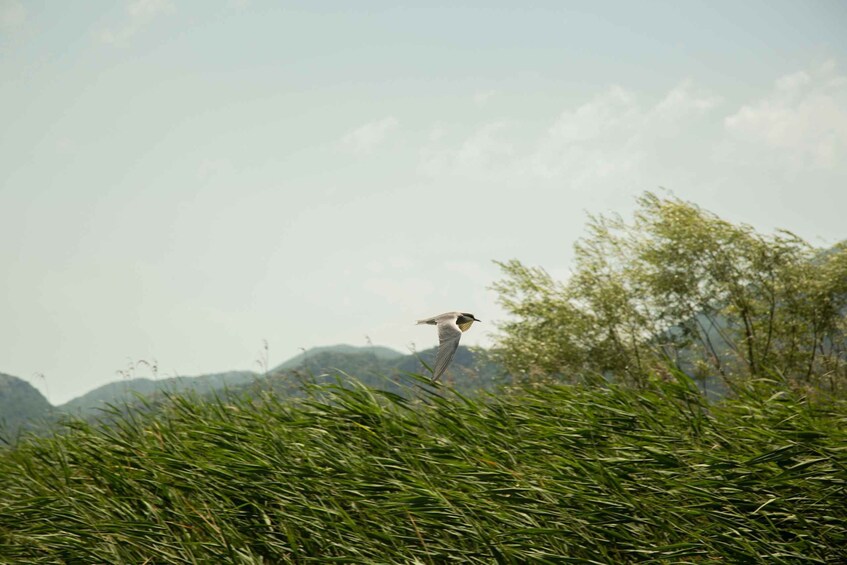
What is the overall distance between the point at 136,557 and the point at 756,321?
69.9 ft

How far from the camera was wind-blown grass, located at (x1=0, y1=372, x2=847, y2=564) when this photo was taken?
205 inches

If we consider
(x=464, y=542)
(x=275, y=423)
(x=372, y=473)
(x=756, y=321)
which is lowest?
(x=464, y=542)

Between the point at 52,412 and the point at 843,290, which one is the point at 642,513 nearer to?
the point at 52,412

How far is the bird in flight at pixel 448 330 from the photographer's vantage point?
3.54m

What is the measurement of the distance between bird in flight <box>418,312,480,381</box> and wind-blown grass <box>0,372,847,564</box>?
1881 millimetres

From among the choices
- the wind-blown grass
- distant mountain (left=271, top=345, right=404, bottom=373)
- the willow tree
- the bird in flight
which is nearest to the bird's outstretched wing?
the bird in flight

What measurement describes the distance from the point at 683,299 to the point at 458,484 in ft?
59.1

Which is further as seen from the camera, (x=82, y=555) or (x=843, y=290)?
(x=843, y=290)

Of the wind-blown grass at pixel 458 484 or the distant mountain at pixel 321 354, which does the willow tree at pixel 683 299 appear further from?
the wind-blown grass at pixel 458 484

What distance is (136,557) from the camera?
222 inches

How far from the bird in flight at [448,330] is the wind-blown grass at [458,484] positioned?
188cm

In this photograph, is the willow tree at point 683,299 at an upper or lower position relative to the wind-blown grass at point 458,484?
upper

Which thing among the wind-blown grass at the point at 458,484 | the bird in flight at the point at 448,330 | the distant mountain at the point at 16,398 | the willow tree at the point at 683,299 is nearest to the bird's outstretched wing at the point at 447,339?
the bird in flight at the point at 448,330

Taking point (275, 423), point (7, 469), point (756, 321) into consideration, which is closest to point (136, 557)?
point (275, 423)
